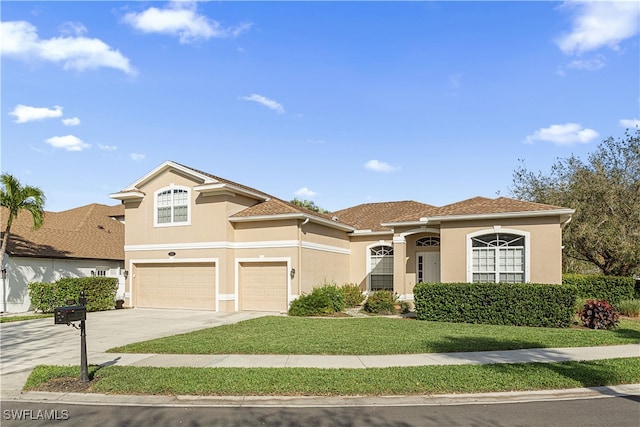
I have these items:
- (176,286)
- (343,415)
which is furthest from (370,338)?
(176,286)

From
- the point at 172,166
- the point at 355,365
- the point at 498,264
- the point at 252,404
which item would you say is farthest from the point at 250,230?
the point at 252,404

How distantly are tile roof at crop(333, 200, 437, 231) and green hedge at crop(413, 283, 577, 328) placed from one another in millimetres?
8194

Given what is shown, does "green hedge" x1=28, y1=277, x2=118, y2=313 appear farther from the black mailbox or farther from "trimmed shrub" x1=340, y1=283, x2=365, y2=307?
the black mailbox

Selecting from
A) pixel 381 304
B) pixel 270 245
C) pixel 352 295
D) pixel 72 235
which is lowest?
pixel 352 295

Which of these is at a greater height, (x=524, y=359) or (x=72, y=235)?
(x=72, y=235)

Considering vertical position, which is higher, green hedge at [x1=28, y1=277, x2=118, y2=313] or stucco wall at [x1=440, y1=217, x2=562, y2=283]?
stucco wall at [x1=440, y1=217, x2=562, y2=283]

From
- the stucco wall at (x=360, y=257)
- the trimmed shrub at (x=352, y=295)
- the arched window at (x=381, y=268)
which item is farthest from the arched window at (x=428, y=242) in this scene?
the trimmed shrub at (x=352, y=295)

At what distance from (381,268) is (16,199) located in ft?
56.8

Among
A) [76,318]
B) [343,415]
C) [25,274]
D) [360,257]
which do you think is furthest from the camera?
[360,257]

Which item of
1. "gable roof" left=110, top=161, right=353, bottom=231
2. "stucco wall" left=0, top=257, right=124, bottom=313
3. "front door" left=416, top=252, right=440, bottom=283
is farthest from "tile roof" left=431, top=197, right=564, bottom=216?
"stucco wall" left=0, top=257, right=124, bottom=313

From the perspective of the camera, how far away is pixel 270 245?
1994 cm

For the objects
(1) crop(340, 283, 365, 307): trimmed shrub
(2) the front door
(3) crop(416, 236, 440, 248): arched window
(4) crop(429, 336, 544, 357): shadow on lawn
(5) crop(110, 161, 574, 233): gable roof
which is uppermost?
(5) crop(110, 161, 574, 233): gable roof

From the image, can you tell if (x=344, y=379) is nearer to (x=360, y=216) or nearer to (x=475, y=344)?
(x=475, y=344)

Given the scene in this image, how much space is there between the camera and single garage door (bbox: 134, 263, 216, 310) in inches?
807
